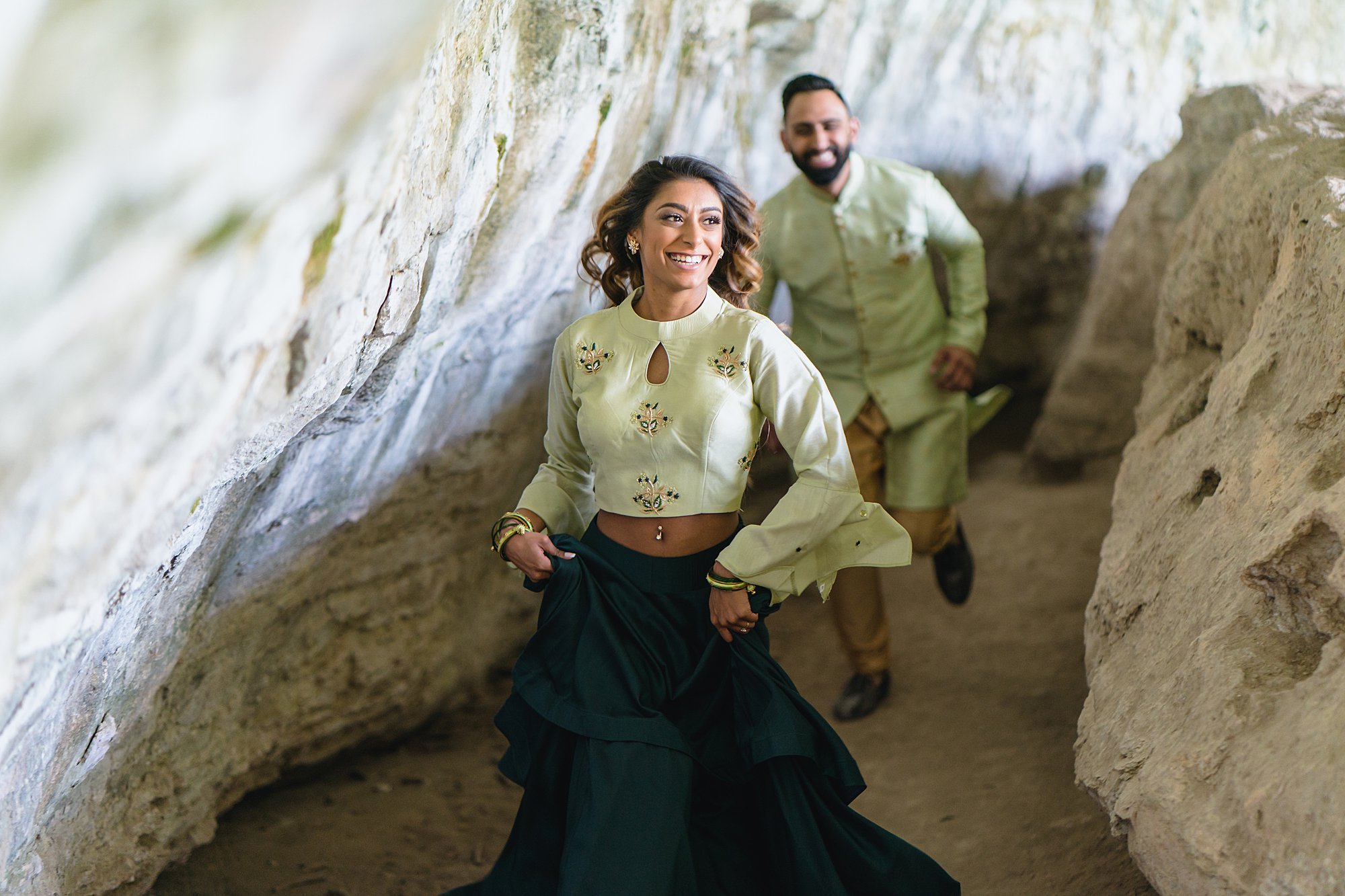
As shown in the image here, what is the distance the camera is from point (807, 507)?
6.88 ft

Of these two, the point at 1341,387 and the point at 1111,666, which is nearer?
the point at 1341,387

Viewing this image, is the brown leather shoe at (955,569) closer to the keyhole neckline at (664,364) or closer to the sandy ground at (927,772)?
the sandy ground at (927,772)

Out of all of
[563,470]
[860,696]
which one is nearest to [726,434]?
[563,470]

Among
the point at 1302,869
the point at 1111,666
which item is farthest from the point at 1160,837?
the point at 1111,666

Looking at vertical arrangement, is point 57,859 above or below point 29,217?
below

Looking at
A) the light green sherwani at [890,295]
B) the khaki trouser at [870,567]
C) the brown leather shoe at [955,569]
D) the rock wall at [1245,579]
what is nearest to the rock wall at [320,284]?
the light green sherwani at [890,295]

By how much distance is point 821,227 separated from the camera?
331cm

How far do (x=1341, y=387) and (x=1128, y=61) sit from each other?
9.90 feet

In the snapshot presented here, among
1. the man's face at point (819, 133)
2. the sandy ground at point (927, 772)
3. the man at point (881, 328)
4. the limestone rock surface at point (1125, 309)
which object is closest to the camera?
the sandy ground at point (927, 772)

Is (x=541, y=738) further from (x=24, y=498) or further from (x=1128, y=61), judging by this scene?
(x=1128, y=61)

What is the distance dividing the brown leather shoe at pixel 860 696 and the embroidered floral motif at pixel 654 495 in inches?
58.9

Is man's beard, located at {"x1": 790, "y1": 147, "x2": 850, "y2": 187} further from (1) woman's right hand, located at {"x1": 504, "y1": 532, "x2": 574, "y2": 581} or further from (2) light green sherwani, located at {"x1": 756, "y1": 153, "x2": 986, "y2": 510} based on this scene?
(1) woman's right hand, located at {"x1": 504, "y1": 532, "x2": 574, "y2": 581}

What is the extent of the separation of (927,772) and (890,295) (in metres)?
1.31

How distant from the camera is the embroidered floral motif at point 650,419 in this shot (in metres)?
2.15
